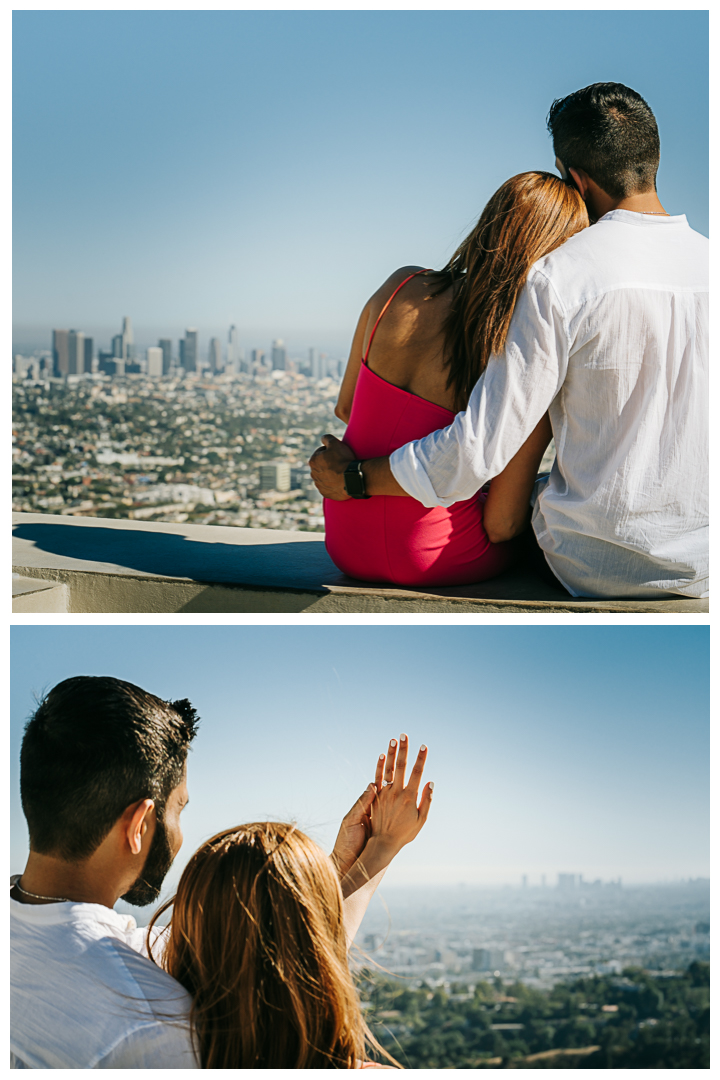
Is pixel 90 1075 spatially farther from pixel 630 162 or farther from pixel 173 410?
pixel 173 410

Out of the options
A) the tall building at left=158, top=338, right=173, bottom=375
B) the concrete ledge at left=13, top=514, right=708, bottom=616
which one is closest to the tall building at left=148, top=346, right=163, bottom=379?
the tall building at left=158, top=338, right=173, bottom=375

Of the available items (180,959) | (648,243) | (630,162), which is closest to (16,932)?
(180,959)

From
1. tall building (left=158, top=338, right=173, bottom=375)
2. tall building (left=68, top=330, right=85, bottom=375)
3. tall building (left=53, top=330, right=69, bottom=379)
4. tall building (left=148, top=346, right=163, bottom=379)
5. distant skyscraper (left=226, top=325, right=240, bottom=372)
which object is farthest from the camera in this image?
tall building (left=158, top=338, right=173, bottom=375)

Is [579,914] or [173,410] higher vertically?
[173,410]

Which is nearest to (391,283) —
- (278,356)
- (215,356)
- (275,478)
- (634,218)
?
(634,218)

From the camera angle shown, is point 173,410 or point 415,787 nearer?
point 415,787

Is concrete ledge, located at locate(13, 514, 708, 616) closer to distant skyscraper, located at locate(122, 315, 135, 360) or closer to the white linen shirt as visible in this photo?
the white linen shirt

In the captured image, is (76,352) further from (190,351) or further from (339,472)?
(339,472)
